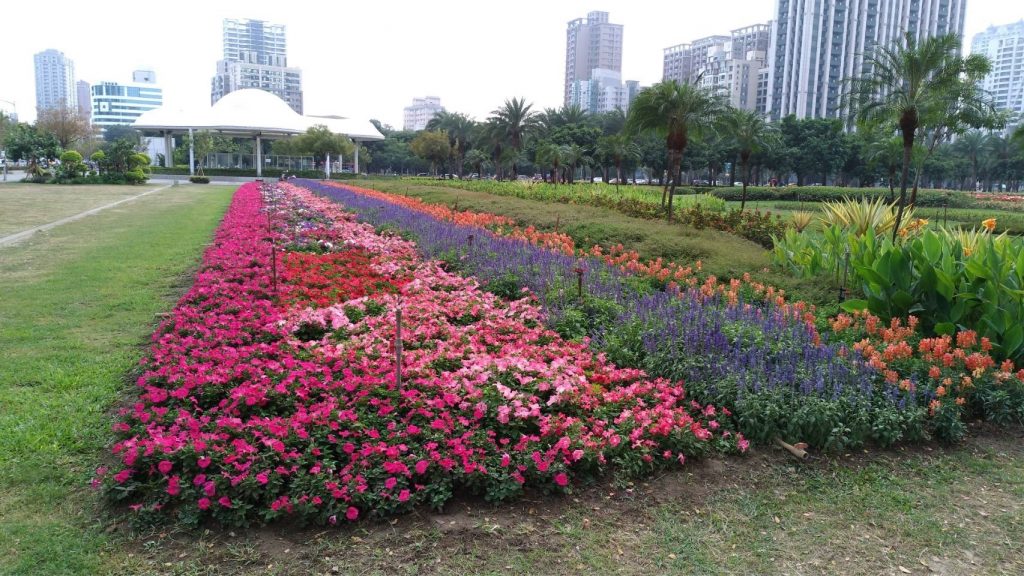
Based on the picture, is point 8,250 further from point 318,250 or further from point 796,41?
point 796,41

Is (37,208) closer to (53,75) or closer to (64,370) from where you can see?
(64,370)

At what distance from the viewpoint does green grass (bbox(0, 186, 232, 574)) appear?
2.67 metres

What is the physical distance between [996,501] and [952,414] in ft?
2.32

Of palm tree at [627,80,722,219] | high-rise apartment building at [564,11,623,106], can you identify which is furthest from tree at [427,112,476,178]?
high-rise apartment building at [564,11,623,106]

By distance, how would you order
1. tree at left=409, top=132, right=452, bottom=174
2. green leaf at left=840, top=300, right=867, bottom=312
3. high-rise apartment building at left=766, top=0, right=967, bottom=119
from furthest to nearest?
high-rise apartment building at left=766, top=0, right=967, bottom=119 → tree at left=409, top=132, right=452, bottom=174 → green leaf at left=840, top=300, right=867, bottom=312

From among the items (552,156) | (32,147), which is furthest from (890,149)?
(32,147)

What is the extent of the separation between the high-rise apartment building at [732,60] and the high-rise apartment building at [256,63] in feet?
224

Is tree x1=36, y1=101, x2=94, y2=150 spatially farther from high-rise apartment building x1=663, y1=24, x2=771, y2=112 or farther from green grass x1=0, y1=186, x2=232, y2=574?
high-rise apartment building x1=663, y1=24, x2=771, y2=112

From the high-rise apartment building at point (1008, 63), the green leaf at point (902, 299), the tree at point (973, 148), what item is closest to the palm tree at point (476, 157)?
the tree at point (973, 148)

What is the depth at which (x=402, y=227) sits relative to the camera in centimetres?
1072

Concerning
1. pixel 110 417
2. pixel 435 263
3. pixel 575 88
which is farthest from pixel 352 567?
pixel 575 88

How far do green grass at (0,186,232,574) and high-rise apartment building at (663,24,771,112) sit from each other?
310 ft

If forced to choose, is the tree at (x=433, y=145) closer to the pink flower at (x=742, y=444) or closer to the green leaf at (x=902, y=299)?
the green leaf at (x=902, y=299)

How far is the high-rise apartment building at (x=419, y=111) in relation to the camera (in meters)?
156
